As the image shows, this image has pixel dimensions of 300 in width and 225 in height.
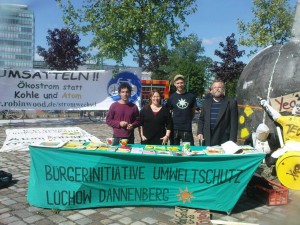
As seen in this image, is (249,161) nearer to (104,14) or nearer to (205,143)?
(205,143)

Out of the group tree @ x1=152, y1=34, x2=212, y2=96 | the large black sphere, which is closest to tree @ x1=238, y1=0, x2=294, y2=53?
tree @ x1=152, y1=34, x2=212, y2=96

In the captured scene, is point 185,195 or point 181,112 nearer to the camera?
point 185,195

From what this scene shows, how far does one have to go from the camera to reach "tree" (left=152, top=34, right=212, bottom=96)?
35444mm

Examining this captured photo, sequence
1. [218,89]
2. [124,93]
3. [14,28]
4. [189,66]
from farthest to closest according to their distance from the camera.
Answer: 1. [189,66]
2. [124,93]
3. [218,89]
4. [14,28]

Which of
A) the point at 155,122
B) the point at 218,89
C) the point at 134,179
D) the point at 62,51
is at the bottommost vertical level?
the point at 134,179

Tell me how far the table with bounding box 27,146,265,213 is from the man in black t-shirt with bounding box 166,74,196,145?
141 cm

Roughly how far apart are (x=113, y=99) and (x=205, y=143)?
8.35 meters

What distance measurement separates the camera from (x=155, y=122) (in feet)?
17.3

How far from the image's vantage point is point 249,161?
14.0 ft

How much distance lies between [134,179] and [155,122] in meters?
1.25

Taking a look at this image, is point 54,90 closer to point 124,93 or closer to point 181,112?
point 124,93

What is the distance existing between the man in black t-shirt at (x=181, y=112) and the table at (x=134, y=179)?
1.41m

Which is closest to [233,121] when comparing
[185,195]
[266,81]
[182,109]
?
[182,109]

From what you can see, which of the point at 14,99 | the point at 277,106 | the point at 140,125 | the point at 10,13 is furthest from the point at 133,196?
the point at 14,99
